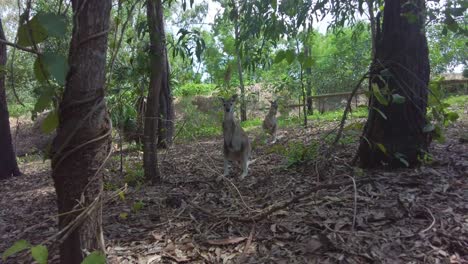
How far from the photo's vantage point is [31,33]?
1.17m

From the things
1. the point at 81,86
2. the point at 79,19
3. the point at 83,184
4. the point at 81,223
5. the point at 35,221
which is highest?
the point at 79,19

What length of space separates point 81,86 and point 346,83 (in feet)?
54.4

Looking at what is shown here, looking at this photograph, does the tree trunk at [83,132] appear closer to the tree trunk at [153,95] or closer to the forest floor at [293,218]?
the forest floor at [293,218]

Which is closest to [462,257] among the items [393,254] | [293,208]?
[393,254]

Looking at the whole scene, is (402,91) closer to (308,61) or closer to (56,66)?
(308,61)

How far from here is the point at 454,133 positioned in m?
6.19

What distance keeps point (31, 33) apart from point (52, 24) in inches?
4.5

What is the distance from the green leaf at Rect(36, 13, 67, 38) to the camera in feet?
3.58

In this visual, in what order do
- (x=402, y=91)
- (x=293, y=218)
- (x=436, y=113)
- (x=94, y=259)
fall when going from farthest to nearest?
(x=402, y=91), (x=436, y=113), (x=293, y=218), (x=94, y=259)

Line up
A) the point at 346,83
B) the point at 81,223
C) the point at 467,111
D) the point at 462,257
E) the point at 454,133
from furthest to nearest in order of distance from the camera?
the point at 346,83, the point at 467,111, the point at 454,133, the point at 462,257, the point at 81,223

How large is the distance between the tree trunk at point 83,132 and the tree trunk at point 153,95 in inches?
78.4

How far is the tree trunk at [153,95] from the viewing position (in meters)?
3.95

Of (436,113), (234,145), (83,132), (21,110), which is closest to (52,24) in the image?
(83,132)

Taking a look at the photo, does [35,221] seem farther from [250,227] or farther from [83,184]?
[83,184]
